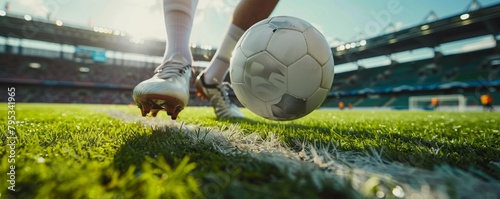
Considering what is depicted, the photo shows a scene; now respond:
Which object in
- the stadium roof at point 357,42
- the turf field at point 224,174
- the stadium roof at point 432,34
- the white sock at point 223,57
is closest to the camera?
the turf field at point 224,174

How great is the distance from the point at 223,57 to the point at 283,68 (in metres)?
1.33

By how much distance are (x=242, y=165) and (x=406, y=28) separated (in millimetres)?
23772

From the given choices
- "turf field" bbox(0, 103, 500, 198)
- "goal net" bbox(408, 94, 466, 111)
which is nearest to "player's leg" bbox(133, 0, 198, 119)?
"turf field" bbox(0, 103, 500, 198)

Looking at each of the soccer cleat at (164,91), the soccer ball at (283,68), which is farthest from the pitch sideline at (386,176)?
the soccer cleat at (164,91)

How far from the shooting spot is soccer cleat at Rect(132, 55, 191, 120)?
1.50m

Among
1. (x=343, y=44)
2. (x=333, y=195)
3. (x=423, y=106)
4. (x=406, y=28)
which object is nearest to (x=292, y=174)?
(x=333, y=195)

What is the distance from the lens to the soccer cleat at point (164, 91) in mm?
1498

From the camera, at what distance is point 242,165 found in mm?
698

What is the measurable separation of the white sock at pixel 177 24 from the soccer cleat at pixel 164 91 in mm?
215

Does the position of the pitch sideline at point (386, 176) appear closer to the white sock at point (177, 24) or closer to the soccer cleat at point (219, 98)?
the white sock at point (177, 24)

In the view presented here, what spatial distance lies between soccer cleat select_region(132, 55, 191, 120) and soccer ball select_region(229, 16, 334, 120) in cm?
35

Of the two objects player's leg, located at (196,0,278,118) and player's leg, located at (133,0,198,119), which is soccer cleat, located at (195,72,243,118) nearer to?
player's leg, located at (196,0,278,118)

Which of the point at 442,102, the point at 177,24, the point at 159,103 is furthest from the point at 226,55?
the point at 442,102

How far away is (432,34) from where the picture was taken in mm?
20516
